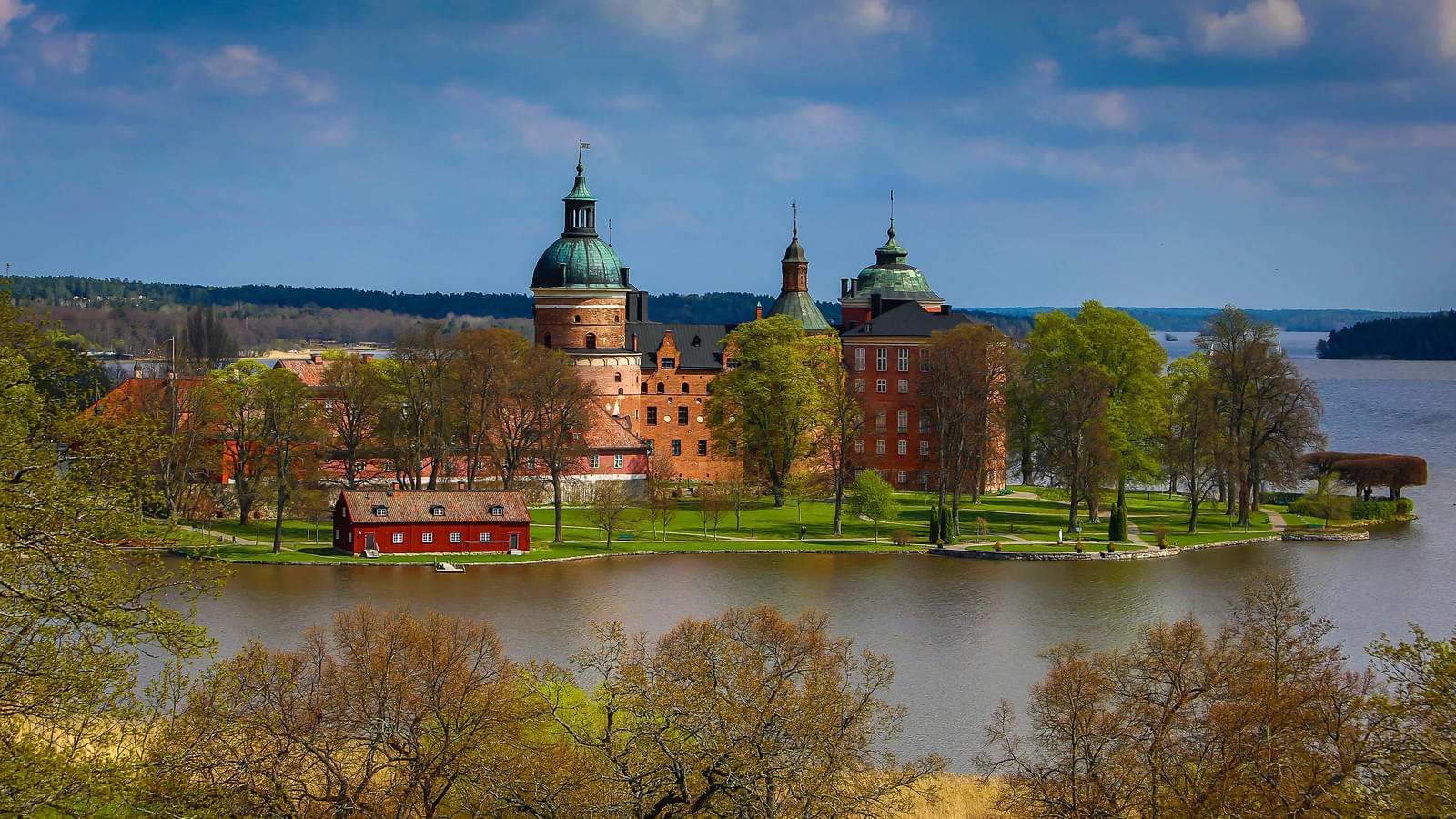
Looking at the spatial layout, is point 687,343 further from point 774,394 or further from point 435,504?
point 435,504

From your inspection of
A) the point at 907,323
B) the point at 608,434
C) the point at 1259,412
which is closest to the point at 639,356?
the point at 608,434

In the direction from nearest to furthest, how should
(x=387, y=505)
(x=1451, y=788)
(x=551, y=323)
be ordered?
(x=1451, y=788) < (x=387, y=505) < (x=551, y=323)

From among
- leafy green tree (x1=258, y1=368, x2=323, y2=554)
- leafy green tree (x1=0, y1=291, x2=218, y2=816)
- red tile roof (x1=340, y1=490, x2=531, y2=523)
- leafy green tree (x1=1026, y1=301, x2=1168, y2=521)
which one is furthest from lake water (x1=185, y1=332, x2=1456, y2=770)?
leafy green tree (x1=0, y1=291, x2=218, y2=816)

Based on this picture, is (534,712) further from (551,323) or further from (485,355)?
(551,323)

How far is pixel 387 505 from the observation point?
179 feet

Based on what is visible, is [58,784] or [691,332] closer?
[58,784]

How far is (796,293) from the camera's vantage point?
268ft

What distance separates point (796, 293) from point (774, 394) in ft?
43.5

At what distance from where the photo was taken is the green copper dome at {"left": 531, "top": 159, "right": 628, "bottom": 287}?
73188 millimetres

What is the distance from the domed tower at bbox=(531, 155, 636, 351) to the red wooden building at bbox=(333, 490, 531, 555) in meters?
19.0

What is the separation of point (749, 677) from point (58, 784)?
10.7m

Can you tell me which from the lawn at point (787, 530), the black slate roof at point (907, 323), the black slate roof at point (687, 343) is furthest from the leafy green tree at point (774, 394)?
the black slate roof at point (687, 343)

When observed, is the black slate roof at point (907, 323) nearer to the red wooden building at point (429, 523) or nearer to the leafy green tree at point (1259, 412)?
the leafy green tree at point (1259, 412)

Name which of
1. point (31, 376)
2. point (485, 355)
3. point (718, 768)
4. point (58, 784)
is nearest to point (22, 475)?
point (31, 376)
